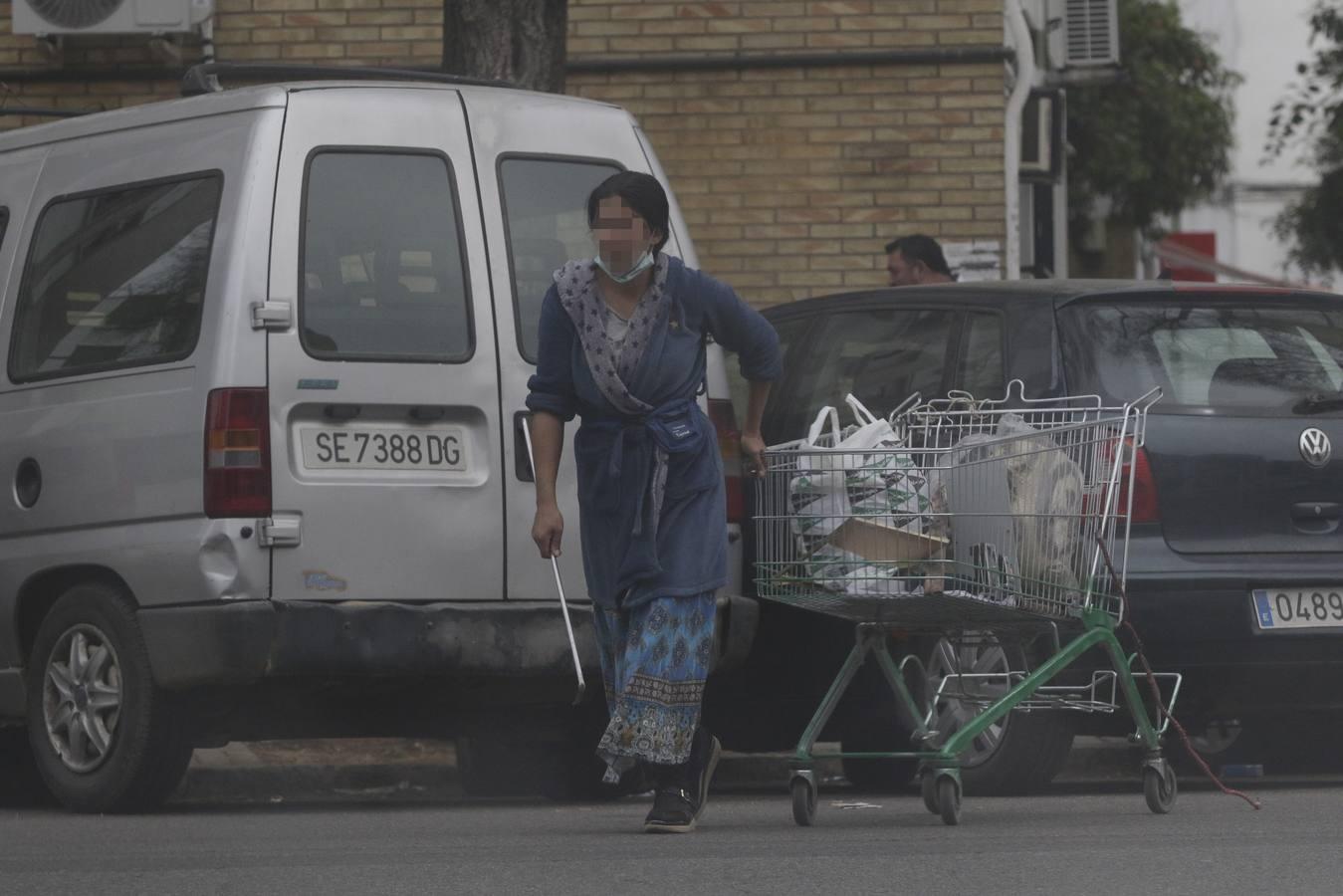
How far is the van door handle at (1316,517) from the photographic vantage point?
7656 millimetres

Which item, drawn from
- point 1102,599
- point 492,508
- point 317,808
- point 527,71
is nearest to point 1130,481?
point 1102,599

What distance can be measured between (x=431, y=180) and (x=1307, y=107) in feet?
56.0

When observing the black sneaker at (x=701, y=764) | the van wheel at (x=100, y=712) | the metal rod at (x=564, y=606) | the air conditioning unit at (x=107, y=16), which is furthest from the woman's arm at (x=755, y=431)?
the air conditioning unit at (x=107, y=16)

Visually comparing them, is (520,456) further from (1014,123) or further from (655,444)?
(1014,123)

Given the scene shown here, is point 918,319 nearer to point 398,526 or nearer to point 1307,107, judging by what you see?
point 398,526

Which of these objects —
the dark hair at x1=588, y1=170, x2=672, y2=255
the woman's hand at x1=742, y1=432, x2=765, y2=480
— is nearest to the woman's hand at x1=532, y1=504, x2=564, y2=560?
the woman's hand at x1=742, y1=432, x2=765, y2=480

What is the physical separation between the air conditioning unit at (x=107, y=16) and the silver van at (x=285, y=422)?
5783mm

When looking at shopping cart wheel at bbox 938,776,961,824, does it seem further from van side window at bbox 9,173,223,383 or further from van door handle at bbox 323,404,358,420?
van side window at bbox 9,173,223,383

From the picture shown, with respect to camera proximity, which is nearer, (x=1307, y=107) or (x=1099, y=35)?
(x=1099, y=35)

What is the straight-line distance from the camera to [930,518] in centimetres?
653

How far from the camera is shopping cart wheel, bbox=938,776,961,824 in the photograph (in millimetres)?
6684

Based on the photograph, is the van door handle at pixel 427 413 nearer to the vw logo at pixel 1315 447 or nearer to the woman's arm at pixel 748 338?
the woman's arm at pixel 748 338

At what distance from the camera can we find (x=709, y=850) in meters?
6.11

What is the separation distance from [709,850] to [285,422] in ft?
5.80
